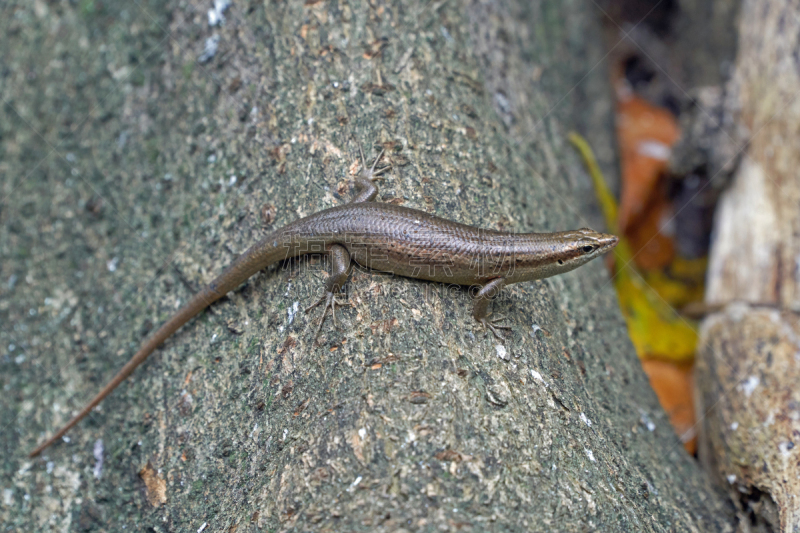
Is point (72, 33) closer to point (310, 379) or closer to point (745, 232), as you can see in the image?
point (310, 379)

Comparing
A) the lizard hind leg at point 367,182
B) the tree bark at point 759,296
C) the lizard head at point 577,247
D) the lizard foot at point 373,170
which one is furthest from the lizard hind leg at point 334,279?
the tree bark at point 759,296

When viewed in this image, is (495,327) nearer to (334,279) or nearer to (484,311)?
(484,311)

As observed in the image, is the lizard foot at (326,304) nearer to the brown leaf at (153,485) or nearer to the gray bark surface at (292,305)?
the gray bark surface at (292,305)

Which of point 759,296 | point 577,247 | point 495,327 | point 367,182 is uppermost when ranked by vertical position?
point 367,182

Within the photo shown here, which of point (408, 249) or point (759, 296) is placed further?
point (759, 296)

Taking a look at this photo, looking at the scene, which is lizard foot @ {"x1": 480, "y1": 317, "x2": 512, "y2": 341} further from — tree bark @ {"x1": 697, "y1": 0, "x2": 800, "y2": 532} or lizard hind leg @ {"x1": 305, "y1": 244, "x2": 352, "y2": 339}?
tree bark @ {"x1": 697, "y1": 0, "x2": 800, "y2": 532}

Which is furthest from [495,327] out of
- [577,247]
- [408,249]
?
[577,247]
